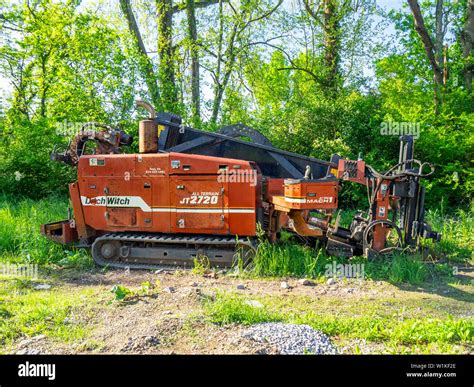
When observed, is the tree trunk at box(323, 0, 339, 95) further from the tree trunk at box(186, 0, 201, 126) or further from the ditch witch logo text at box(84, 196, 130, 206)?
the ditch witch logo text at box(84, 196, 130, 206)

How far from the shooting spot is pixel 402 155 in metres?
7.56

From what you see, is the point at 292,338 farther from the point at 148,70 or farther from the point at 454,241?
the point at 148,70

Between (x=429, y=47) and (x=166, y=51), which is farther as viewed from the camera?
(x=166, y=51)

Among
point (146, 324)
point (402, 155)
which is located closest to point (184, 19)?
point (402, 155)

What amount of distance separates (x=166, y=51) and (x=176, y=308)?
524 inches

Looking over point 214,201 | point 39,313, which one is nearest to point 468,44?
point 214,201

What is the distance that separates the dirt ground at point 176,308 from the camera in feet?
13.0

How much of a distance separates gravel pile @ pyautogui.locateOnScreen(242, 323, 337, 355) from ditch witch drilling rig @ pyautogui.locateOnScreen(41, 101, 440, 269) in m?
2.54

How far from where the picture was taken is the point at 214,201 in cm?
703

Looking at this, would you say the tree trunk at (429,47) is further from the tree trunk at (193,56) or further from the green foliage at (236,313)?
the green foliage at (236,313)

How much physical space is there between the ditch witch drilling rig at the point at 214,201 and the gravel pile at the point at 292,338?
254 cm

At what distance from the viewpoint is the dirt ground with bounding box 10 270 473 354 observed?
3971 millimetres

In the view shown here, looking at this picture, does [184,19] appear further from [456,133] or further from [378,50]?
[456,133]
